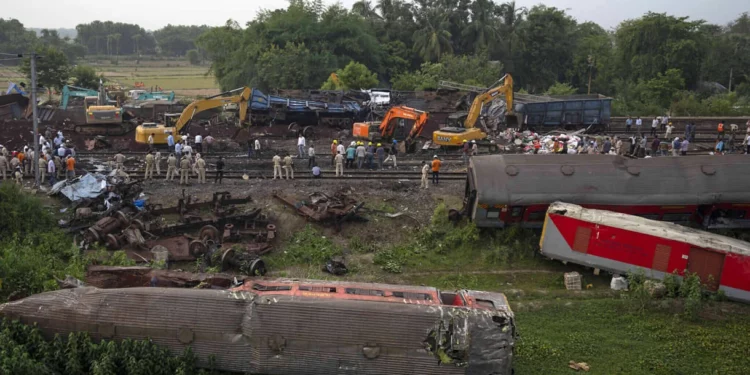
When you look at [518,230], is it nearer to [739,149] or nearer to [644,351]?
[644,351]

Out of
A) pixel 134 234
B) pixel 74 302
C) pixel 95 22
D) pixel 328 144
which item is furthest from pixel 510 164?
pixel 95 22

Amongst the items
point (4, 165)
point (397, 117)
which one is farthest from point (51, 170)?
point (397, 117)

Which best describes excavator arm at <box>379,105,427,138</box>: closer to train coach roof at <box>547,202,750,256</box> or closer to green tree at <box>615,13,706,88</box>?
train coach roof at <box>547,202,750,256</box>

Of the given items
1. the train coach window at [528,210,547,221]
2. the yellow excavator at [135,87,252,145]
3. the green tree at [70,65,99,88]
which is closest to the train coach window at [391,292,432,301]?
the train coach window at [528,210,547,221]

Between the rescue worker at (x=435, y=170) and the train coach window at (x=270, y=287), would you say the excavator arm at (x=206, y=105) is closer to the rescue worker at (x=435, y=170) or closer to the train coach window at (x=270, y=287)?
the rescue worker at (x=435, y=170)

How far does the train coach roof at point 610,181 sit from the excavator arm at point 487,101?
1327 centimetres

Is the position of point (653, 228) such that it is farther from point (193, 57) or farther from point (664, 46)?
point (193, 57)

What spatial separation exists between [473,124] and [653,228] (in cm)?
1714

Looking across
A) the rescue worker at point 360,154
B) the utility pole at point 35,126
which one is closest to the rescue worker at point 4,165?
the utility pole at point 35,126

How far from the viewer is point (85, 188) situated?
21.5 meters

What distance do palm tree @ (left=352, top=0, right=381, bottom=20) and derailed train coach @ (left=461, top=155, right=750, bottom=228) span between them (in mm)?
→ 48248

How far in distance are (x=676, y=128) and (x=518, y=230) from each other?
24.3 m

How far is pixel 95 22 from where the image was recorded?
13900 cm

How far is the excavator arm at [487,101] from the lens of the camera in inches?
1277
